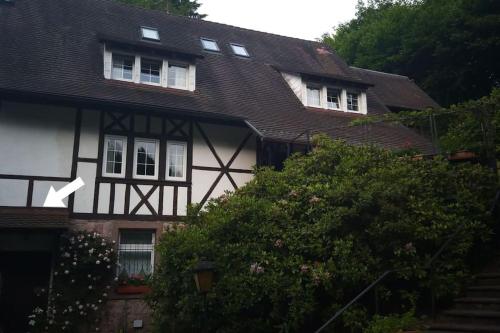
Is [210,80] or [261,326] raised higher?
[210,80]

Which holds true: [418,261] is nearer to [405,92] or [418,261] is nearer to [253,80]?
[253,80]

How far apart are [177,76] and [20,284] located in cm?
676

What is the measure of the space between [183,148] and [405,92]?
11.0m

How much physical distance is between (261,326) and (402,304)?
209cm

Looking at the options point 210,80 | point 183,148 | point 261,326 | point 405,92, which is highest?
point 405,92

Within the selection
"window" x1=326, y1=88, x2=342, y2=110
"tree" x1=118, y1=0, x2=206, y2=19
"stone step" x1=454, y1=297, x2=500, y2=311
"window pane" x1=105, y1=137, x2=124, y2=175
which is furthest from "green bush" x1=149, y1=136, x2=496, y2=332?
"tree" x1=118, y1=0, x2=206, y2=19

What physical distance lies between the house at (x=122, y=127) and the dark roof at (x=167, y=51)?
56 millimetres

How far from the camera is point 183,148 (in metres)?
12.1

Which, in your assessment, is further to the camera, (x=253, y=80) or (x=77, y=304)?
(x=253, y=80)

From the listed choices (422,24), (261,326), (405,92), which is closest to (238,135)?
(261,326)

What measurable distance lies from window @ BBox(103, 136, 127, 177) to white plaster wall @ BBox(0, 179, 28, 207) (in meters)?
1.79

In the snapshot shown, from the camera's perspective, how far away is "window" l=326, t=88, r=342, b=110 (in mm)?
15492

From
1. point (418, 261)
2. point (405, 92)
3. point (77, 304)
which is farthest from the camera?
point (405, 92)

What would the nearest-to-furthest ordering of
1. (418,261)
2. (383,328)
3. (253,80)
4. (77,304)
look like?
(383,328)
(418,261)
(77,304)
(253,80)
